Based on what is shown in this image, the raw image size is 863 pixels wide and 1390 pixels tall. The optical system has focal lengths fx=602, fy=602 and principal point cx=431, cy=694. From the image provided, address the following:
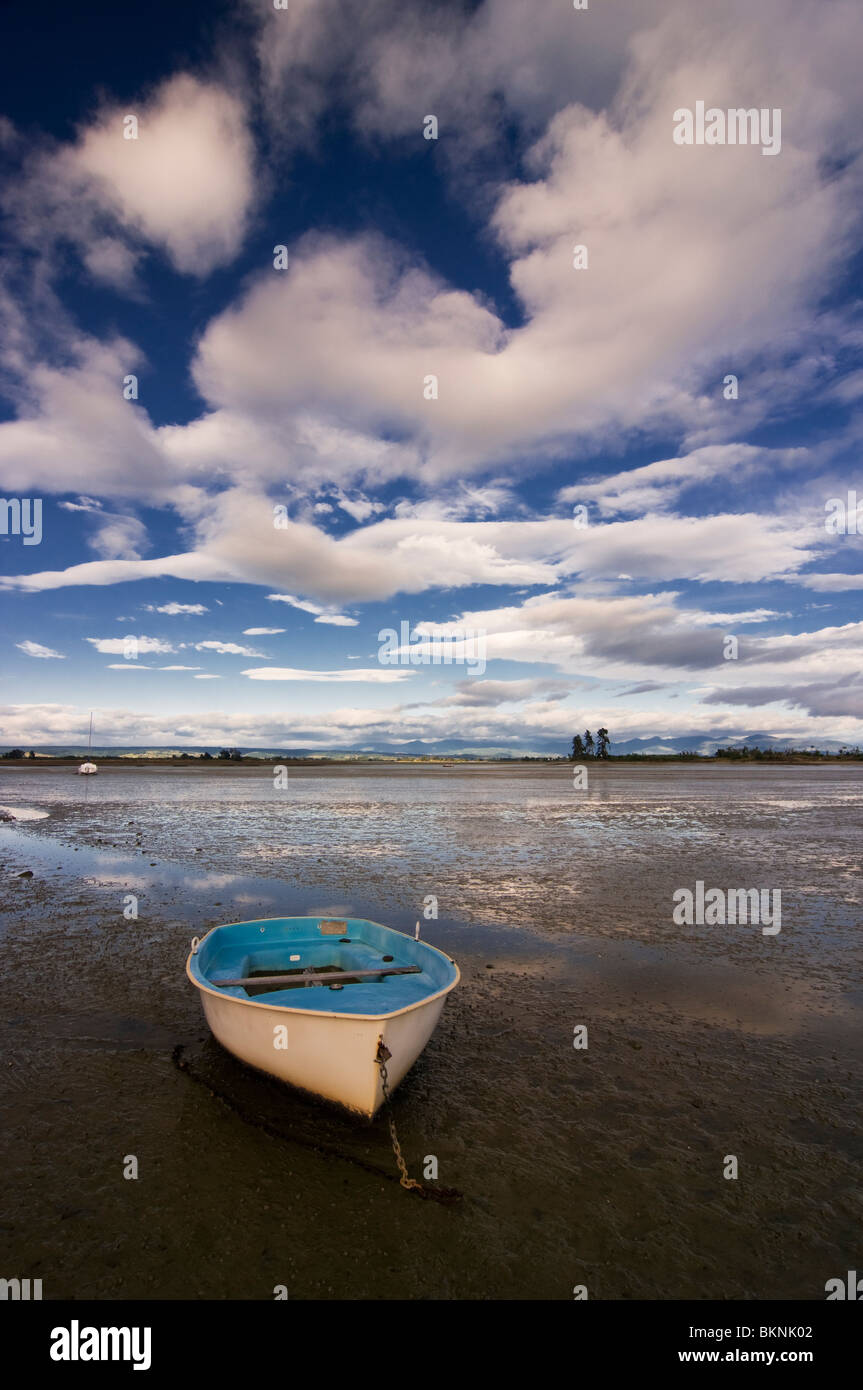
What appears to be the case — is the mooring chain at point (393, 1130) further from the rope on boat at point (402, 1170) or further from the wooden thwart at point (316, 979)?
the wooden thwart at point (316, 979)

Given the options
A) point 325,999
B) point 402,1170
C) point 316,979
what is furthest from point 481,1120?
point 316,979

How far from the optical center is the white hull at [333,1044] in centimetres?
578

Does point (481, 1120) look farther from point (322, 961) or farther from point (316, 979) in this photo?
point (322, 961)

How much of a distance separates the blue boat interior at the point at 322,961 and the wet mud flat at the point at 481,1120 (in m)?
0.85

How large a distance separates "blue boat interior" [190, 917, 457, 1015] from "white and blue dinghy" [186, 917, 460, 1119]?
1cm

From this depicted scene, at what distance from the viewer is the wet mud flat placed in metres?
4.54

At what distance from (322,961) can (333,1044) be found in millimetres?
3563

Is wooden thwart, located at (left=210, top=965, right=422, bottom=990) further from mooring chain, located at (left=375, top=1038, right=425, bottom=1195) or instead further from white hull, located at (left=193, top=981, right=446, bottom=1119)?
mooring chain, located at (left=375, top=1038, right=425, bottom=1195)

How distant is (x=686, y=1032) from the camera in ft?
27.2

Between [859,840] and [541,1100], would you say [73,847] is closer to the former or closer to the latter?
[541,1100]

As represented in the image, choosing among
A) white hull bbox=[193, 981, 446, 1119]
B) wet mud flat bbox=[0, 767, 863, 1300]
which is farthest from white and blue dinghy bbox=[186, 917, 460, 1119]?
wet mud flat bbox=[0, 767, 863, 1300]
